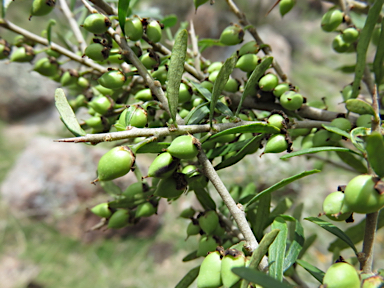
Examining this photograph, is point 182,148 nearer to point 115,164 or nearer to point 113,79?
point 115,164

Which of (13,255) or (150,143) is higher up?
(150,143)

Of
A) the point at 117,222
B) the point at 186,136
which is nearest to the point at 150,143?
the point at 186,136

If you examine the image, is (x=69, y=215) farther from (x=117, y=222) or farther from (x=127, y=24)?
(x=127, y=24)

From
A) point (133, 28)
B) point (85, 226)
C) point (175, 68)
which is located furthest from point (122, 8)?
point (85, 226)

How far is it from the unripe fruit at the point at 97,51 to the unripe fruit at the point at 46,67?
1.11ft

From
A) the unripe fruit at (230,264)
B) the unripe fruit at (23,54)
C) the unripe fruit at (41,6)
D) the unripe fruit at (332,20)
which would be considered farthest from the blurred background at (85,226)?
the unripe fruit at (230,264)

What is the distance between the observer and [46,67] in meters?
0.90

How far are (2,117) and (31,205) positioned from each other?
3887 mm

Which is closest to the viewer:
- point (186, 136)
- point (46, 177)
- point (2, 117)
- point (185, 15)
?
point (186, 136)

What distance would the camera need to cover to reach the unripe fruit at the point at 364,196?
42 centimetres

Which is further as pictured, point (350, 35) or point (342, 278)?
point (350, 35)

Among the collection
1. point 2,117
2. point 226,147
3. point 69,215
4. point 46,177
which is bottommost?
point 2,117

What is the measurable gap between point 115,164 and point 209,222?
326mm

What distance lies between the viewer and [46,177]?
13.2ft
